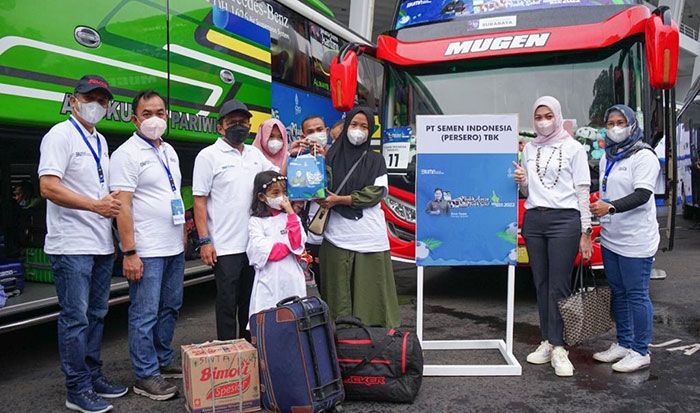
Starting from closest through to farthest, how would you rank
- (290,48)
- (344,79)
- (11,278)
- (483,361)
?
1. (483,361)
2. (11,278)
3. (344,79)
4. (290,48)

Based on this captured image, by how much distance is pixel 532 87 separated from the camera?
6.25m

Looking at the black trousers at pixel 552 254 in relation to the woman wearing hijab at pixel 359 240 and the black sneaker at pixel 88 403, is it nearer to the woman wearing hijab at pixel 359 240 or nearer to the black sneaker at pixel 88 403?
the woman wearing hijab at pixel 359 240

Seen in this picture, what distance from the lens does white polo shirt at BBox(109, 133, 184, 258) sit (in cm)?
366

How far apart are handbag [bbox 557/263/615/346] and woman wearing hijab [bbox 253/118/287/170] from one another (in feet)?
7.28

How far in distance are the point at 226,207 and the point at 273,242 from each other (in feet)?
1.32

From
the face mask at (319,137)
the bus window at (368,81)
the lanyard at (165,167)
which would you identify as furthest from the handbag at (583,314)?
the bus window at (368,81)

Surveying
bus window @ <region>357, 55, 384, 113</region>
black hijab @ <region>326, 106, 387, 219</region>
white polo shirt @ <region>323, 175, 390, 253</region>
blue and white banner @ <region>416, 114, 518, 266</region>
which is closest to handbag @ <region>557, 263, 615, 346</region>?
blue and white banner @ <region>416, 114, 518, 266</region>

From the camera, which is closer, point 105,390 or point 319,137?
Result: point 105,390

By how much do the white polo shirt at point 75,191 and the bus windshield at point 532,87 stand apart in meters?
3.64

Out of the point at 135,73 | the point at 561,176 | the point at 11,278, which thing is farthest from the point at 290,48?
the point at 561,176

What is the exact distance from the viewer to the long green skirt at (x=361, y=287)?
4.25 meters

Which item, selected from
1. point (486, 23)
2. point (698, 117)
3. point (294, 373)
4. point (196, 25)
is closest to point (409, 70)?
point (486, 23)

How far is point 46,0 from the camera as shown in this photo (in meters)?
4.14

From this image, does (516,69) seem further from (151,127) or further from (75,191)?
(75,191)
